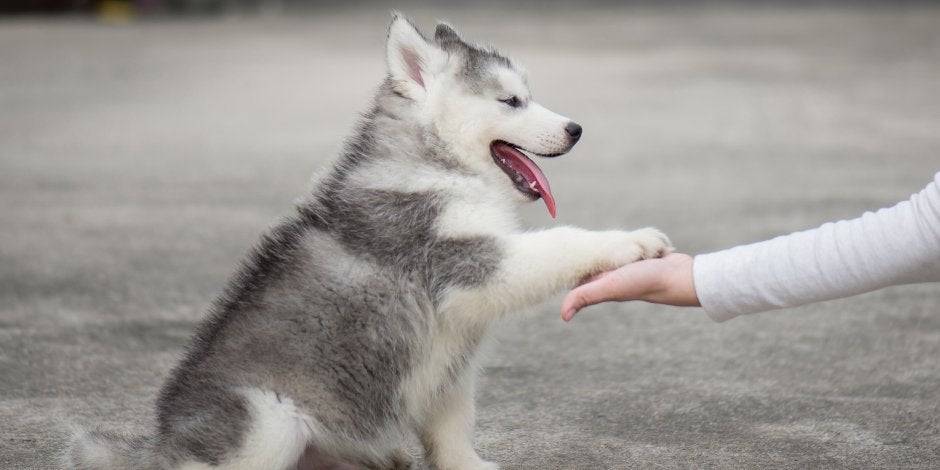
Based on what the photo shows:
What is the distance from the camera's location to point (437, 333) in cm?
332

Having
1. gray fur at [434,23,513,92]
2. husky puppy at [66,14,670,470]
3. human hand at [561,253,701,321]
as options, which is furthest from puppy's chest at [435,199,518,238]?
gray fur at [434,23,513,92]

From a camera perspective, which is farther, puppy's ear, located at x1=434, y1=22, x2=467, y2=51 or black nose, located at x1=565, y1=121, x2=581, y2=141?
puppy's ear, located at x1=434, y1=22, x2=467, y2=51

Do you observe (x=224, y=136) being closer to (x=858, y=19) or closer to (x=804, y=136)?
(x=804, y=136)

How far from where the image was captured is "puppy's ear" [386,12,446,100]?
3570mm

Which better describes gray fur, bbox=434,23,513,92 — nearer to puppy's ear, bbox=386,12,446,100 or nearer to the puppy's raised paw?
puppy's ear, bbox=386,12,446,100

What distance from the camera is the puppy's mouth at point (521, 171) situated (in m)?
3.51

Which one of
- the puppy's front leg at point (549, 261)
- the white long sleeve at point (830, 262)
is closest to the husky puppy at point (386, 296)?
the puppy's front leg at point (549, 261)

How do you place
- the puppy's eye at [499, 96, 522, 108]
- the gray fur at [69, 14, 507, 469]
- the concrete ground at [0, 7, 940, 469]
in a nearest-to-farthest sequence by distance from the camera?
the gray fur at [69, 14, 507, 469] → the puppy's eye at [499, 96, 522, 108] → the concrete ground at [0, 7, 940, 469]

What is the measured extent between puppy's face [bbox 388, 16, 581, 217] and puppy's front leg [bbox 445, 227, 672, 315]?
0.26 metres

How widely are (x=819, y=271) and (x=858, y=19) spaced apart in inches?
603

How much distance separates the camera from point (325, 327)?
3.19 metres

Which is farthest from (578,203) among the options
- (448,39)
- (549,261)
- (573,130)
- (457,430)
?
(549,261)

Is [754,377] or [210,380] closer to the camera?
[210,380]

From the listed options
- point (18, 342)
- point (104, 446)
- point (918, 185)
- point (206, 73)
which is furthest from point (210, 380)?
point (206, 73)
